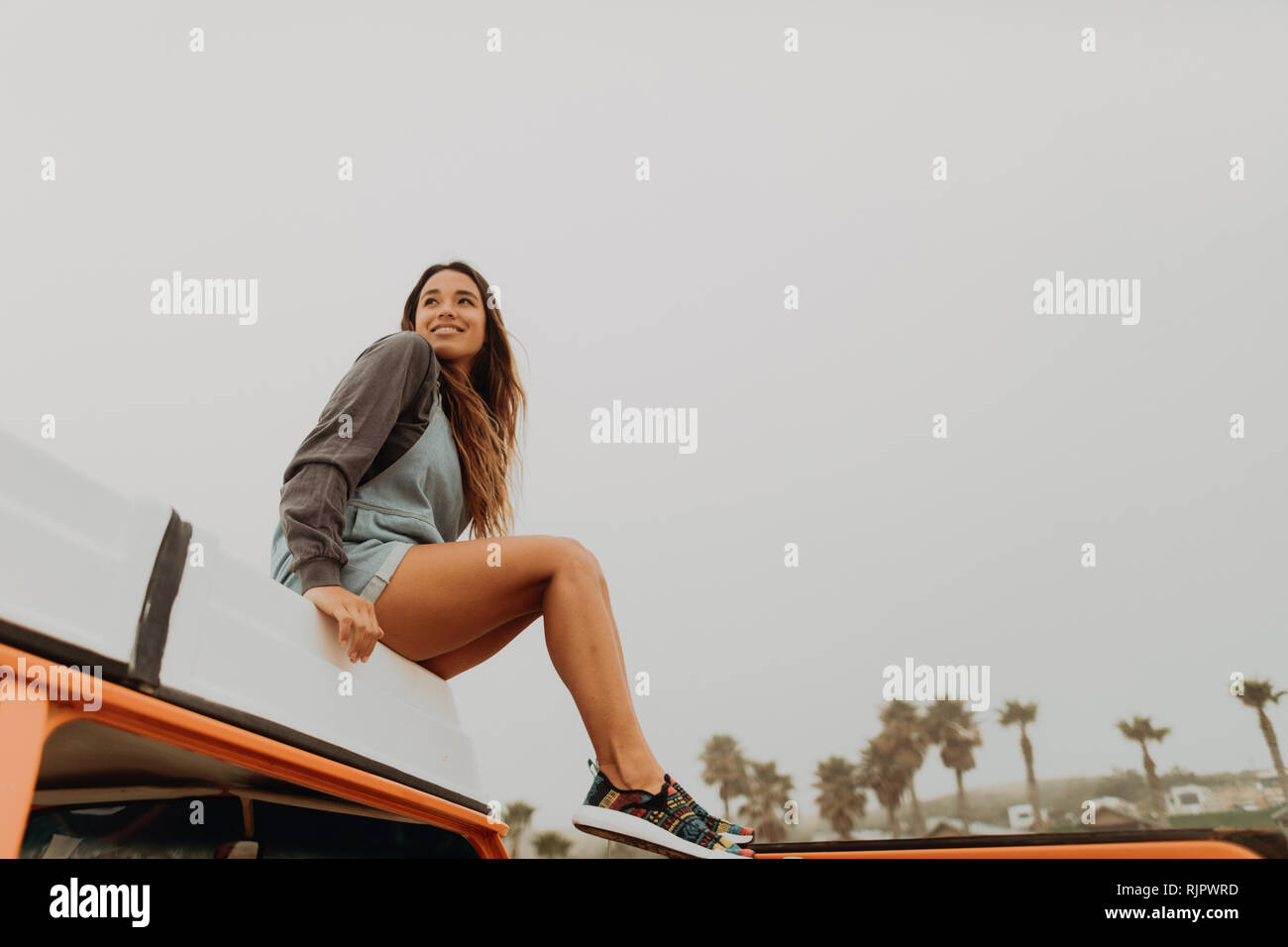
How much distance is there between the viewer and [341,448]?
126 centimetres

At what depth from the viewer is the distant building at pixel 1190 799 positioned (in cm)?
1625

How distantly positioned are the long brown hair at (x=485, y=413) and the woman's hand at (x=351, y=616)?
462 mm

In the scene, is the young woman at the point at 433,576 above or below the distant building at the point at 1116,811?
above

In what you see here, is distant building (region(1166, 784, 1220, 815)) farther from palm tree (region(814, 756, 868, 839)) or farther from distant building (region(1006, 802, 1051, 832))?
palm tree (region(814, 756, 868, 839))

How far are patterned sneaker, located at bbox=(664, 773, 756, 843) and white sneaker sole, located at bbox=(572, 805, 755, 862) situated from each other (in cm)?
4

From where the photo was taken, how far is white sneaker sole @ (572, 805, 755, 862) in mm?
1148

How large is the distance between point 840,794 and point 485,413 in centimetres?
1383

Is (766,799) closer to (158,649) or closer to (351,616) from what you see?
(351,616)

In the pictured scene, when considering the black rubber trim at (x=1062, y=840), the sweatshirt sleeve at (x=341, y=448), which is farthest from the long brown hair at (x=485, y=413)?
the black rubber trim at (x=1062, y=840)

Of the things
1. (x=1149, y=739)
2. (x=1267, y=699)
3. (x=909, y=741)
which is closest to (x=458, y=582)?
(x=909, y=741)

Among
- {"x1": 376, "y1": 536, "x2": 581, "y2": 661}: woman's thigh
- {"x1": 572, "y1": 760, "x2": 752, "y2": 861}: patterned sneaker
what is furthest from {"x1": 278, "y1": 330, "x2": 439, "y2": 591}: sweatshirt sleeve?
{"x1": 572, "y1": 760, "x2": 752, "y2": 861}: patterned sneaker

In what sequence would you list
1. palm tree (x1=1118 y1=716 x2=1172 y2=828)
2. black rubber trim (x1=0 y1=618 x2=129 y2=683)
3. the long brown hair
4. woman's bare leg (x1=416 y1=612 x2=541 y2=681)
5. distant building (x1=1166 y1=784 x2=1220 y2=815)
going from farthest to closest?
1. distant building (x1=1166 y1=784 x2=1220 y2=815)
2. palm tree (x1=1118 y1=716 x2=1172 y2=828)
3. the long brown hair
4. woman's bare leg (x1=416 y1=612 x2=541 y2=681)
5. black rubber trim (x1=0 y1=618 x2=129 y2=683)

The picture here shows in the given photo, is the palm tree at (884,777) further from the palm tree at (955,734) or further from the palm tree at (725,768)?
the palm tree at (725,768)
